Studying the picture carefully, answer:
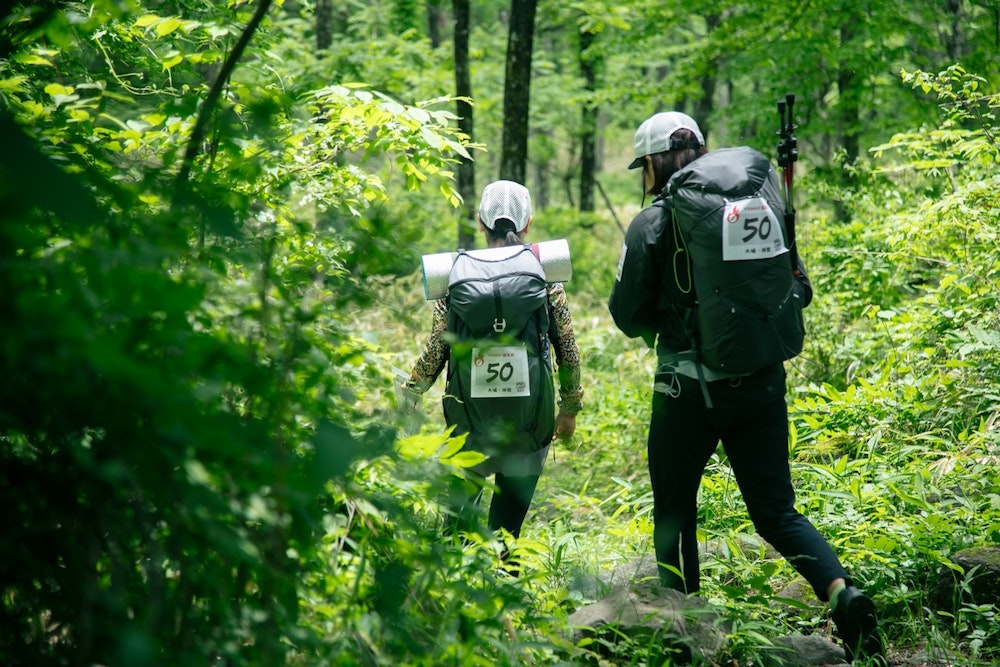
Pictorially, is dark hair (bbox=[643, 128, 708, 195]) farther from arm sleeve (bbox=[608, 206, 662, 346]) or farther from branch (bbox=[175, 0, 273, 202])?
branch (bbox=[175, 0, 273, 202])

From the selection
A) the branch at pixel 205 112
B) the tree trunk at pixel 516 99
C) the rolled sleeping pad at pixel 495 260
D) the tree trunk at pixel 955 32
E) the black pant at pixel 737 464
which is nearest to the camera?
the branch at pixel 205 112

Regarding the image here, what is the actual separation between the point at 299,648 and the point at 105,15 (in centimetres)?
187

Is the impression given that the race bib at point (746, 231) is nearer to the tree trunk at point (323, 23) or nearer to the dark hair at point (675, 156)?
the dark hair at point (675, 156)

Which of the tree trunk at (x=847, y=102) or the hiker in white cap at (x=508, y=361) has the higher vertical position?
the tree trunk at (x=847, y=102)

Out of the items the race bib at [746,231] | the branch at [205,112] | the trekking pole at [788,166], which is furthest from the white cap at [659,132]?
the branch at [205,112]

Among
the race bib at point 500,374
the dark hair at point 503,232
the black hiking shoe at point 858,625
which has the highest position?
the dark hair at point 503,232

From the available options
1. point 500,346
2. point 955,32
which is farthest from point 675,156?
point 955,32

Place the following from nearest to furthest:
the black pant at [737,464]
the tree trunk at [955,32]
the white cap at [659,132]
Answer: the black pant at [737,464] → the white cap at [659,132] → the tree trunk at [955,32]

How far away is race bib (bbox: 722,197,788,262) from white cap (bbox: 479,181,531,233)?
3.40 feet

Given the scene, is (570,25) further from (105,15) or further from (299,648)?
(299,648)

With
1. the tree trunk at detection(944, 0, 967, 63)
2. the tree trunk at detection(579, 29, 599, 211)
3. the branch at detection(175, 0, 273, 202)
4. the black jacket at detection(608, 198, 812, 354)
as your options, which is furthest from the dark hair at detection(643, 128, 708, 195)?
the tree trunk at detection(579, 29, 599, 211)

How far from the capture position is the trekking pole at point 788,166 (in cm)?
320

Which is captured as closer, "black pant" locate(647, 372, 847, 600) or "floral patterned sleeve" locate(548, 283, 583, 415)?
"black pant" locate(647, 372, 847, 600)

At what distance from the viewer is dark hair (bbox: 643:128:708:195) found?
11.1 feet
